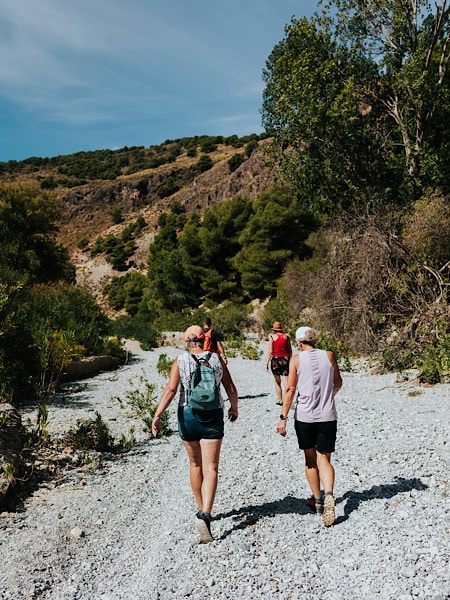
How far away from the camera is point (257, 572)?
10.5 ft

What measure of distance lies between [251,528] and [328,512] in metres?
0.67

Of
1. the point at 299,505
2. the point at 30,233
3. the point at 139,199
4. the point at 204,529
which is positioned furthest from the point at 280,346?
the point at 139,199

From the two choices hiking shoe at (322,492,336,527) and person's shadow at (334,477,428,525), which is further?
person's shadow at (334,477,428,525)

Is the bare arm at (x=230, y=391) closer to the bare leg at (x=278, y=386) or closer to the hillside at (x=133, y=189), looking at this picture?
the bare leg at (x=278, y=386)

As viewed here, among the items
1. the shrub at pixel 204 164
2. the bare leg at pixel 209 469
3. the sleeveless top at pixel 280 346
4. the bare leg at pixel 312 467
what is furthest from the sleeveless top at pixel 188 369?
the shrub at pixel 204 164

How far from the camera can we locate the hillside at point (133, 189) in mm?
69875

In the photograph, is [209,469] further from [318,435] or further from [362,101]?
[362,101]

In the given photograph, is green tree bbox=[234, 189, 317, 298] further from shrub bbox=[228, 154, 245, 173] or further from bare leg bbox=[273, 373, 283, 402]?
shrub bbox=[228, 154, 245, 173]

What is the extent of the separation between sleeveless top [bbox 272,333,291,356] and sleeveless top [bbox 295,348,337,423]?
437cm

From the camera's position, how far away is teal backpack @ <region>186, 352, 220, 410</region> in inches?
142

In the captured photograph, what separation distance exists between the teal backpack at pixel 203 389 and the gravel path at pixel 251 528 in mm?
1101

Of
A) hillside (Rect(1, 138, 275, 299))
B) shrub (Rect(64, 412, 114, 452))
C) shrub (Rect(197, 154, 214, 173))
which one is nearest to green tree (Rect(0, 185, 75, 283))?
shrub (Rect(64, 412, 114, 452))

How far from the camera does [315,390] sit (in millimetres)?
3734

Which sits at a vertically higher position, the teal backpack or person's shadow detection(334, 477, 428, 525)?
the teal backpack
